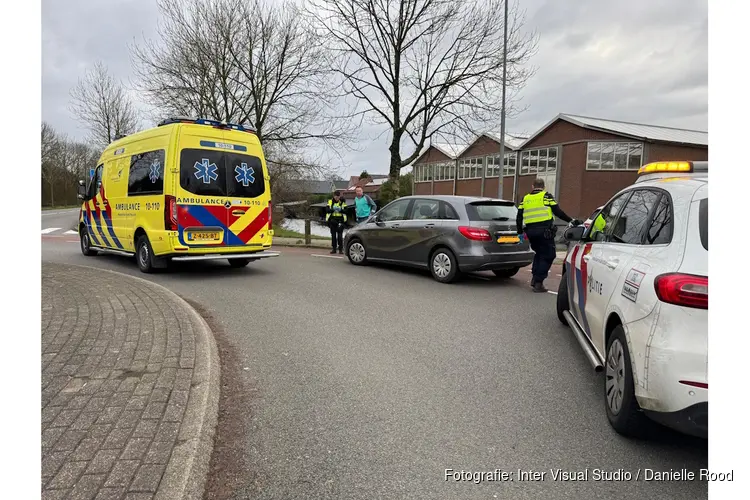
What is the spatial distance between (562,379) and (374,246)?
6512 mm

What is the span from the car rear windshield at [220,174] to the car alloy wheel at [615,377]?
278 inches

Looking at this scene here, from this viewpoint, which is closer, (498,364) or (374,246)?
(498,364)

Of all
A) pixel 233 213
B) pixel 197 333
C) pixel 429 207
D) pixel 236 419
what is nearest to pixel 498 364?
pixel 236 419

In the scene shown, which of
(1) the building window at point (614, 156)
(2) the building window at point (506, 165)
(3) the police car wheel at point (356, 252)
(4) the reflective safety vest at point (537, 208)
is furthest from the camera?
(2) the building window at point (506, 165)

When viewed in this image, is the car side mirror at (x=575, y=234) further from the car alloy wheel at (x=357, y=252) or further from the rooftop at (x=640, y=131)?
the rooftop at (x=640, y=131)

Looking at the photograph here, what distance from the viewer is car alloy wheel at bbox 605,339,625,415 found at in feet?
10.5

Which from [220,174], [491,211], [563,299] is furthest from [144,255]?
[563,299]

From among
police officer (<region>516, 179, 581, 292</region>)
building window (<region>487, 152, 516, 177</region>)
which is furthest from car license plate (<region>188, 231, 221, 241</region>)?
building window (<region>487, 152, 516, 177</region>)

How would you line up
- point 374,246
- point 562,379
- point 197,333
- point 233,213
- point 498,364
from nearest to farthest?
point 562,379
point 498,364
point 197,333
point 233,213
point 374,246

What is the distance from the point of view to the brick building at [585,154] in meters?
29.6

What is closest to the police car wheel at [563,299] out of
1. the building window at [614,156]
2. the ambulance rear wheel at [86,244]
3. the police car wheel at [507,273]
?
the police car wheel at [507,273]

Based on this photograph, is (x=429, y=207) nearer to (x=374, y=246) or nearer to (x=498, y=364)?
(x=374, y=246)

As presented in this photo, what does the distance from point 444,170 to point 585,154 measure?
1618 cm
